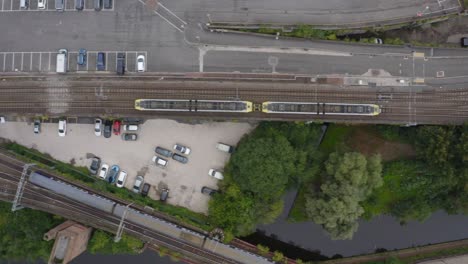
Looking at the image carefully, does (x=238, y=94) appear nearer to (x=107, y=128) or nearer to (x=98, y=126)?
(x=107, y=128)

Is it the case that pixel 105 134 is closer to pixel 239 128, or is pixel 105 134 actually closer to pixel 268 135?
pixel 239 128

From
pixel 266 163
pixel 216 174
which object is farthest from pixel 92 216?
pixel 266 163

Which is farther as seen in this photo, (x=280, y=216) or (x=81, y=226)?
(x=280, y=216)

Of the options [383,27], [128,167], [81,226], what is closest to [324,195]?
[383,27]

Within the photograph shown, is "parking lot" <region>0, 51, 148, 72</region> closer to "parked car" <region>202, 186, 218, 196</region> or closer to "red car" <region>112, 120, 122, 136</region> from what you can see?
"red car" <region>112, 120, 122, 136</region>

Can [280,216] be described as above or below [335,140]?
below

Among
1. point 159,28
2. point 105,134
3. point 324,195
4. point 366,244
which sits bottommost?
point 366,244

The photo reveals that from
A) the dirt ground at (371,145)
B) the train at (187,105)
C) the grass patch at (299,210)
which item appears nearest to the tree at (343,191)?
the dirt ground at (371,145)

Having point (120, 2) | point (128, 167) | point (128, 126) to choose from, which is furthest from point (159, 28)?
point (128, 167)
